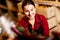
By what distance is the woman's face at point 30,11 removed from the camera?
51cm

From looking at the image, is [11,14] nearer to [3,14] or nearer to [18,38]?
[3,14]

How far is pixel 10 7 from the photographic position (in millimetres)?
592

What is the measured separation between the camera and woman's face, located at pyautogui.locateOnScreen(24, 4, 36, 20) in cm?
51

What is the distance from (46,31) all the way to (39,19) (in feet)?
0.19

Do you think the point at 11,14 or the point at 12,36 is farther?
the point at 11,14

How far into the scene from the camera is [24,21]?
55cm

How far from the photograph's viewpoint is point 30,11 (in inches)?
20.0

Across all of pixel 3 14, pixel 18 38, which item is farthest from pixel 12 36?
pixel 3 14

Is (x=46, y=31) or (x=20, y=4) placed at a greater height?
(x=20, y=4)

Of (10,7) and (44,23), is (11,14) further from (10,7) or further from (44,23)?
(44,23)

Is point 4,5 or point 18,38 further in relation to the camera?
point 4,5

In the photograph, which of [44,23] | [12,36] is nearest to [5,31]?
[12,36]

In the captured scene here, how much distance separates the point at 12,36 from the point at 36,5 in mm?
165

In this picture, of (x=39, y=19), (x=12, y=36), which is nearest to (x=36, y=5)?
(x=39, y=19)
